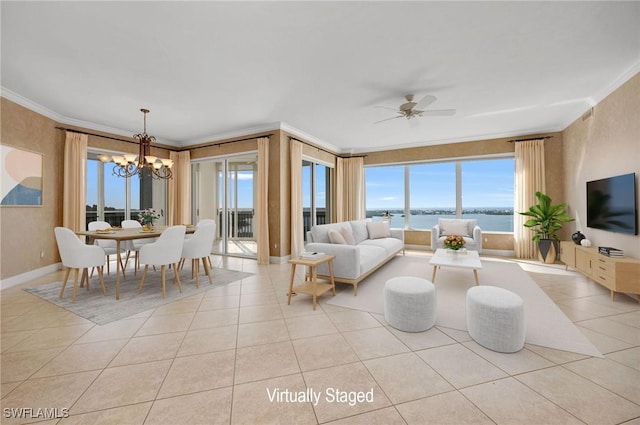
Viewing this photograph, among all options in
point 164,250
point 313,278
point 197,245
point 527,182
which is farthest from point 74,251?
point 527,182

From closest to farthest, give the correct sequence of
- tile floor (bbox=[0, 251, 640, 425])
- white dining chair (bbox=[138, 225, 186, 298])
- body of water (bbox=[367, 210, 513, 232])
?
tile floor (bbox=[0, 251, 640, 425]) < white dining chair (bbox=[138, 225, 186, 298]) < body of water (bbox=[367, 210, 513, 232])

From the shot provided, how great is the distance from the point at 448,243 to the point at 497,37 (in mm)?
2690

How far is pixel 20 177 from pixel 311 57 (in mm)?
4662

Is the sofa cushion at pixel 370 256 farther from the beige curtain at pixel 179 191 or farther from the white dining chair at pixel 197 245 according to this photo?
the beige curtain at pixel 179 191

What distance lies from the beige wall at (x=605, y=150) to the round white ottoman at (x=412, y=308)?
9.50ft

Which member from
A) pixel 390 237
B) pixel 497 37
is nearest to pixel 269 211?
pixel 390 237

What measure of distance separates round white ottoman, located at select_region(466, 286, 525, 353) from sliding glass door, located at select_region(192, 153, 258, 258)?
465 centimetres

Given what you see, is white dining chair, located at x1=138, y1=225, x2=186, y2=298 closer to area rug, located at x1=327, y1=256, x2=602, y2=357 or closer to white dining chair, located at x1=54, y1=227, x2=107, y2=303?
white dining chair, located at x1=54, y1=227, x2=107, y2=303

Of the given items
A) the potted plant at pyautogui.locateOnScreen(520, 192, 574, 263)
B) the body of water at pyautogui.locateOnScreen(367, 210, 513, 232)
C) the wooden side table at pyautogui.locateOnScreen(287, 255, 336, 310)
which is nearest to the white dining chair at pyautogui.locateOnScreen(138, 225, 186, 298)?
the wooden side table at pyautogui.locateOnScreen(287, 255, 336, 310)

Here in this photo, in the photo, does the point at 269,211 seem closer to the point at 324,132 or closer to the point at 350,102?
the point at 324,132

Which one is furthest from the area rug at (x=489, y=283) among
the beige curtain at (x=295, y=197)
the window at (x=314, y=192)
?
the window at (x=314, y=192)

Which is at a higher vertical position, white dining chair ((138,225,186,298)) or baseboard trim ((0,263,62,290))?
white dining chair ((138,225,186,298))

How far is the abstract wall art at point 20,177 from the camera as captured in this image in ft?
12.3

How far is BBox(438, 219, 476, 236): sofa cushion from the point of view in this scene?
18.9ft
